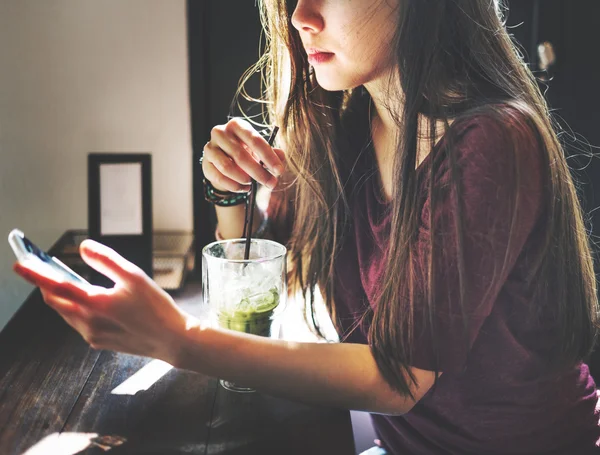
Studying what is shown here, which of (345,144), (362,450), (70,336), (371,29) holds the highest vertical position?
(371,29)

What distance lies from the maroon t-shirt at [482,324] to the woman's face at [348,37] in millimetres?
215

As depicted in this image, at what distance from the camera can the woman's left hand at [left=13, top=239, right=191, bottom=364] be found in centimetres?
73

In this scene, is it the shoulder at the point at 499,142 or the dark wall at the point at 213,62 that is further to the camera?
the dark wall at the point at 213,62

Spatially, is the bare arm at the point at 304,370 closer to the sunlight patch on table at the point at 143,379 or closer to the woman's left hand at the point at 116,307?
the woman's left hand at the point at 116,307

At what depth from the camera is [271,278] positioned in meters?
0.99

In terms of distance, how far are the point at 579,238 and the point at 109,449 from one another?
797mm

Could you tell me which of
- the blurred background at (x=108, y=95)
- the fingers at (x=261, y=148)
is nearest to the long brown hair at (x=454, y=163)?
the fingers at (x=261, y=148)

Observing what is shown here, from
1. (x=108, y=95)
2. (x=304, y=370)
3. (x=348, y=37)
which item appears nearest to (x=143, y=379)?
(x=304, y=370)

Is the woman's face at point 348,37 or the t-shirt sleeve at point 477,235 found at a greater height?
the woman's face at point 348,37

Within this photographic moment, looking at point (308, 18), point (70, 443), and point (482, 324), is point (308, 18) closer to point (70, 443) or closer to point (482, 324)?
point (482, 324)

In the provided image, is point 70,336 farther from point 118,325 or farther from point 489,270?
Answer: point 489,270

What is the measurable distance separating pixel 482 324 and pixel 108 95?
1.43 metres

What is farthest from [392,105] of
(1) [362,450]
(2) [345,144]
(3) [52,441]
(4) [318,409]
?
(3) [52,441]

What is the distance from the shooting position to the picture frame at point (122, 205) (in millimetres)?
1572
